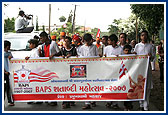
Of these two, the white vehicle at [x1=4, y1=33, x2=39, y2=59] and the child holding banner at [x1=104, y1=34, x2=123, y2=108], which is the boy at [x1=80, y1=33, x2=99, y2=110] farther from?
the white vehicle at [x1=4, y1=33, x2=39, y2=59]

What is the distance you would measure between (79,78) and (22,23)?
629 centimetres

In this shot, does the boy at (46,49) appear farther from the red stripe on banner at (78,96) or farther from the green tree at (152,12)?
the green tree at (152,12)

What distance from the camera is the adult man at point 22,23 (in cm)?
1177

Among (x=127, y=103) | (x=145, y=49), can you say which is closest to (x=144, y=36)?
(x=145, y=49)

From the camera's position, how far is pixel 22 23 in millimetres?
11805

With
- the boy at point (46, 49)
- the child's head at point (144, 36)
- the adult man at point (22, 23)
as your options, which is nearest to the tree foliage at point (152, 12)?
the adult man at point (22, 23)

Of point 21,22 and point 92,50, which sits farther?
point 21,22

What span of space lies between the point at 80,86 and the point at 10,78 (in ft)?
5.10

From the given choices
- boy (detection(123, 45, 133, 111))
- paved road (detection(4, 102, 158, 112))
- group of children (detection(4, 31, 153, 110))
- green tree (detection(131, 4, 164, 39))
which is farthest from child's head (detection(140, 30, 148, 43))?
green tree (detection(131, 4, 164, 39))

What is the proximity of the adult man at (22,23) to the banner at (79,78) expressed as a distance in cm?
567

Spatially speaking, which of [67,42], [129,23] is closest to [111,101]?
[67,42]

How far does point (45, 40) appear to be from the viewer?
7.13 meters

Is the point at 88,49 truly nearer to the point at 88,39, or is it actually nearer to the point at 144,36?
the point at 88,39

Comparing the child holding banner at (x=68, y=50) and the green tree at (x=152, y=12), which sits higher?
the green tree at (x=152, y=12)
